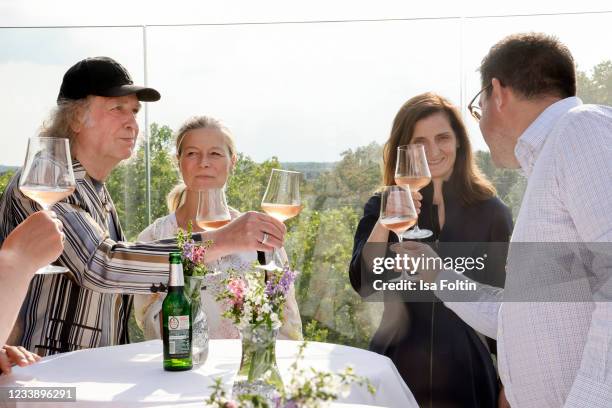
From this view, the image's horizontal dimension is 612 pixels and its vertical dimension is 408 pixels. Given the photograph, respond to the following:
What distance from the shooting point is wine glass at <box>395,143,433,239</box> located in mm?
2641

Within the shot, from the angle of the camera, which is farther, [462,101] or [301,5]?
[301,5]

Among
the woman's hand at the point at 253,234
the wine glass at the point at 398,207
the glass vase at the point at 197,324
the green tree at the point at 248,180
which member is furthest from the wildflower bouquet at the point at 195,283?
the green tree at the point at 248,180

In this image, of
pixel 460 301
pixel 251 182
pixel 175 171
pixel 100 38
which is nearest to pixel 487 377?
pixel 460 301

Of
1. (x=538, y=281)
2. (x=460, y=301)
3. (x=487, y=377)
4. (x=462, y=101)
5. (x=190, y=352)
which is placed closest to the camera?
(x=538, y=281)

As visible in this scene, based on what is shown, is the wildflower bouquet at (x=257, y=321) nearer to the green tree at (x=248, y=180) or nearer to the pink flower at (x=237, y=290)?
the pink flower at (x=237, y=290)

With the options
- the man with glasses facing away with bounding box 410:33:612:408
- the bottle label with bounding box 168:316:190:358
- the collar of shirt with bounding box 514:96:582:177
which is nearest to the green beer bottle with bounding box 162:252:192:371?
the bottle label with bounding box 168:316:190:358

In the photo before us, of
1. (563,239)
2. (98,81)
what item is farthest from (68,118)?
(563,239)

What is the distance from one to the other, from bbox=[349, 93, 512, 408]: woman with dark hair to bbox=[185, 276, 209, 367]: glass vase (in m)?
0.99

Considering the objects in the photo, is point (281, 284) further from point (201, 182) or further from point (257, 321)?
point (201, 182)

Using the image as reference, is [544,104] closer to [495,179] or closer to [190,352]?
[190,352]

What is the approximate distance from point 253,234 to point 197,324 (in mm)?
338

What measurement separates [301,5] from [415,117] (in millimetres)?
951

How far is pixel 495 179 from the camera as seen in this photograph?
3496mm

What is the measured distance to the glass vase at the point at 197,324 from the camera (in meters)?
1.83
